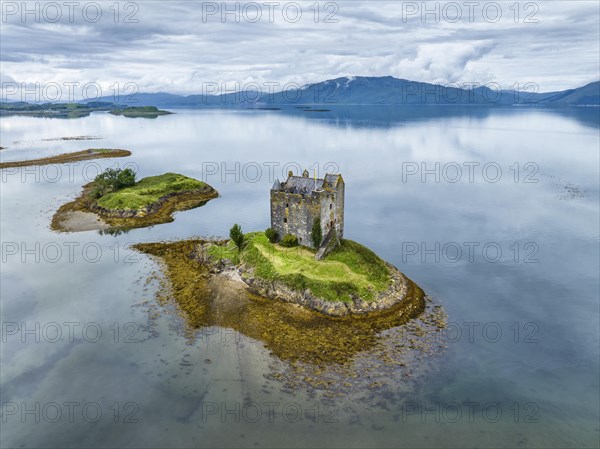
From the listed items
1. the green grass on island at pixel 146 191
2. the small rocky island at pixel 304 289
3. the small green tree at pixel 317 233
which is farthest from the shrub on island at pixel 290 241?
the green grass on island at pixel 146 191

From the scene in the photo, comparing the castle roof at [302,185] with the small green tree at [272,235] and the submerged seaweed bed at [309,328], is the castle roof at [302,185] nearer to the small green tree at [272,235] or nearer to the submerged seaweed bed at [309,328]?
the small green tree at [272,235]

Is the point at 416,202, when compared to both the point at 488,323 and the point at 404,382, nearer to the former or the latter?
the point at 488,323

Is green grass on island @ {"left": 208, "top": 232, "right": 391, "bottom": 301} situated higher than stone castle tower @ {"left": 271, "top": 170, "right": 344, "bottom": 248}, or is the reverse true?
Result: stone castle tower @ {"left": 271, "top": 170, "right": 344, "bottom": 248}

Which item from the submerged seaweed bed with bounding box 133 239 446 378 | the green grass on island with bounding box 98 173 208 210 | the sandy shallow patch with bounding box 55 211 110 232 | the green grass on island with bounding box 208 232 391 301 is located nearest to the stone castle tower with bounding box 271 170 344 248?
the green grass on island with bounding box 208 232 391 301

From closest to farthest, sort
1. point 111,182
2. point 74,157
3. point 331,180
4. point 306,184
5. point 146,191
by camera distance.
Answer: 1. point 331,180
2. point 306,184
3. point 146,191
4. point 111,182
5. point 74,157

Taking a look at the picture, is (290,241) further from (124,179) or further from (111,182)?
(111,182)

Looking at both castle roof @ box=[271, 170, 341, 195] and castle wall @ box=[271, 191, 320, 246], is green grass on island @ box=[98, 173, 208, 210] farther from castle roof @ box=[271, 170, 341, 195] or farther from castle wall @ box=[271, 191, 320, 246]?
castle roof @ box=[271, 170, 341, 195]

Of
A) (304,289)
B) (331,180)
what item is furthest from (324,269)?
(331,180)
